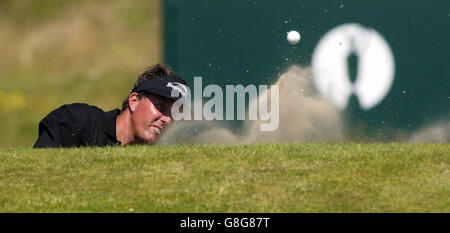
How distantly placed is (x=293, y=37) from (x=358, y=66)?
0.82m

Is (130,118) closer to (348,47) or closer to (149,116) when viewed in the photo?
(149,116)

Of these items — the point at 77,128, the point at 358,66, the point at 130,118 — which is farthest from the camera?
the point at 358,66

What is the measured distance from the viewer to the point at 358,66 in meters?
8.18

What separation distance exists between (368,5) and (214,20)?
5.74ft

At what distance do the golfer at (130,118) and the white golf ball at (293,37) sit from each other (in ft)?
6.60

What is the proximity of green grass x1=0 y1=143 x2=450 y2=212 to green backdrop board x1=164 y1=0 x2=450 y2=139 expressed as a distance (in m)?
2.74

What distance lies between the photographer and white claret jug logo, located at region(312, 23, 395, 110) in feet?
26.7

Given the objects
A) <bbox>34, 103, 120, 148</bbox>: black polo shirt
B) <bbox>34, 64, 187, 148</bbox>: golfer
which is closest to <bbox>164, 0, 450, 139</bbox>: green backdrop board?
<bbox>34, 64, 187, 148</bbox>: golfer

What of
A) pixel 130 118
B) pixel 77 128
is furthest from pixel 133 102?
pixel 77 128

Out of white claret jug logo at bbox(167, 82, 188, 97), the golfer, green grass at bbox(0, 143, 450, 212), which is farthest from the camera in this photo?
white claret jug logo at bbox(167, 82, 188, 97)

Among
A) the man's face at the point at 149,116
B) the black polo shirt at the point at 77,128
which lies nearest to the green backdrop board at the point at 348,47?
the man's face at the point at 149,116

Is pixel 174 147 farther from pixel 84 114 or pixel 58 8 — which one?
pixel 58 8

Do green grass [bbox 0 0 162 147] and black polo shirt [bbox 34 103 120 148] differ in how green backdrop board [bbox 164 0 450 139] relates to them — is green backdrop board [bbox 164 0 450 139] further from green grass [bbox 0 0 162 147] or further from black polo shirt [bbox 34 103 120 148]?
black polo shirt [bbox 34 103 120 148]

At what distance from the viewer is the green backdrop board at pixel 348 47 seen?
809 centimetres
